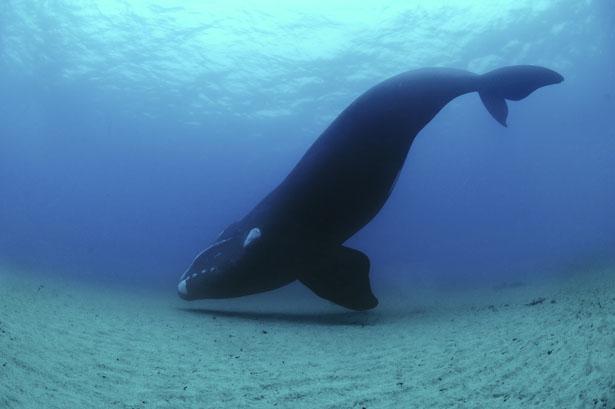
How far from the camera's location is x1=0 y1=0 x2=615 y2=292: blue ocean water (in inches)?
792

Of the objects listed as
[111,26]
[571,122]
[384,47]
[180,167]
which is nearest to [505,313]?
[384,47]

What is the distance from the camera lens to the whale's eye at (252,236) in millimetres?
6625

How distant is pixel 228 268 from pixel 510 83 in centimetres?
539

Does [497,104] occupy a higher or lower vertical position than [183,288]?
higher

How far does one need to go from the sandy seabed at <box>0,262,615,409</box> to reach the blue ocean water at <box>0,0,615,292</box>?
10.8m

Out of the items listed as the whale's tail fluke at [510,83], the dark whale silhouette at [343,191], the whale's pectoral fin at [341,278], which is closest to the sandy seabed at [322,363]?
the whale's pectoral fin at [341,278]

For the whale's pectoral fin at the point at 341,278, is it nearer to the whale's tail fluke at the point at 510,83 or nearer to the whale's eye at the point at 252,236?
the whale's eye at the point at 252,236

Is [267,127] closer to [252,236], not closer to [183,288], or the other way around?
[183,288]

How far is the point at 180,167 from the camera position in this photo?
141ft

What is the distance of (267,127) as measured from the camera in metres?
30.7

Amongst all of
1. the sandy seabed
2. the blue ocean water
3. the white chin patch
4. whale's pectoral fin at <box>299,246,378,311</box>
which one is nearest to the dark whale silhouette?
whale's pectoral fin at <box>299,246,378,311</box>

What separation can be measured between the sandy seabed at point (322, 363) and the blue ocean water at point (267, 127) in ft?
35.5

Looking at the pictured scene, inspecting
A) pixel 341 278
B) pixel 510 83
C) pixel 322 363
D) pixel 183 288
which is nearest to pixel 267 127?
pixel 183 288


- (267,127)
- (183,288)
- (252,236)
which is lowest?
(183,288)
